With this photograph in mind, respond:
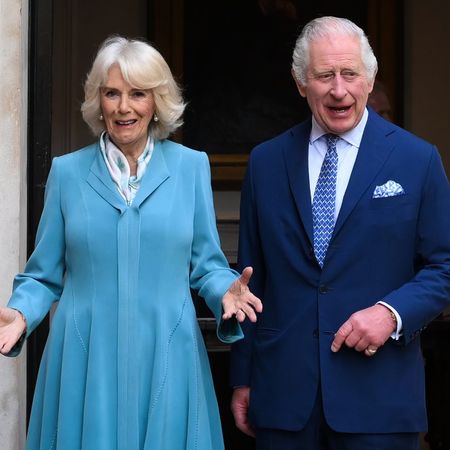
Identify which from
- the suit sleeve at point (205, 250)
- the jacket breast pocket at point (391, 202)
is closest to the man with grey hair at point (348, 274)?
the jacket breast pocket at point (391, 202)

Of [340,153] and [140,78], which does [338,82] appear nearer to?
[340,153]

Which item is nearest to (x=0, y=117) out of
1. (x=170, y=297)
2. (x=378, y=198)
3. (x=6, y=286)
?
(x=6, y=286)

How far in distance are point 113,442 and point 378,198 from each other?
1.03 m

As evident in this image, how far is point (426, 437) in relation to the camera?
6.54 meters

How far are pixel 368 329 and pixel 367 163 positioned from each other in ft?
1.64

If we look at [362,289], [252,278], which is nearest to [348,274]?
[362,289]

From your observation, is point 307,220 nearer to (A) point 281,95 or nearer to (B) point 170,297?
(B) point 170,297

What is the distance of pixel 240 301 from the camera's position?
3.39 meters

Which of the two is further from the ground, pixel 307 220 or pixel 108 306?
pixel 307 220

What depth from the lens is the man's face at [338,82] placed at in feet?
11.9

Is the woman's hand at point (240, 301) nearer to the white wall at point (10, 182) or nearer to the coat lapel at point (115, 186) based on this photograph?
the coat lapel at point (115, 186)

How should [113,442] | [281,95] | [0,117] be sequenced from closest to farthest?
[113,442], [0,117], [281,95]

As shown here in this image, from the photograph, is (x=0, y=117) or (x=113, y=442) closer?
(x=113, y=442)

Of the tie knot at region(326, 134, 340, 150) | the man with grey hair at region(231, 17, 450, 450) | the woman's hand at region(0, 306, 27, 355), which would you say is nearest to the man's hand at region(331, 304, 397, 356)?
the man with grey hair at region(231, 17, 450, 450)
